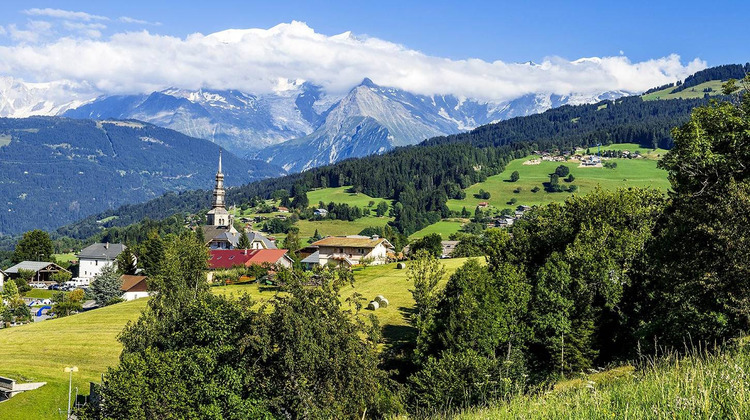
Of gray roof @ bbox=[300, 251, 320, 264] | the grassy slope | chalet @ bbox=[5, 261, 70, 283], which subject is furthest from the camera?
chalet @ bbox=[5, 261, 70, 283]

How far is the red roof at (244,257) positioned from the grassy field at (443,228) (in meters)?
66.7

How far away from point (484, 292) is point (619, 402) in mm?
33730

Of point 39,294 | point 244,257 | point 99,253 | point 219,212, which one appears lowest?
point 39,294

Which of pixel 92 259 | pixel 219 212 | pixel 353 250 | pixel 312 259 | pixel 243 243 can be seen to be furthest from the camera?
pixel 219 212

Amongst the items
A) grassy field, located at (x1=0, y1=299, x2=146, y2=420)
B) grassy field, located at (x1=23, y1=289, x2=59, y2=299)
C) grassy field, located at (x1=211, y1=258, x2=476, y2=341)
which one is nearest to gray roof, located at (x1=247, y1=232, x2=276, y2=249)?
grassy field, located at (x1=23, y1=289, x2=59, y2=299)

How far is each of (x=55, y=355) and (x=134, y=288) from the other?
5068 centimetres

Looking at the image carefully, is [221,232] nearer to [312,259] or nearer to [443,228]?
[312,259]

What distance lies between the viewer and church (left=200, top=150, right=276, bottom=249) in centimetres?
14288

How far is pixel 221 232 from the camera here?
508 feet

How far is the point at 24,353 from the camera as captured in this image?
50250 millimetres

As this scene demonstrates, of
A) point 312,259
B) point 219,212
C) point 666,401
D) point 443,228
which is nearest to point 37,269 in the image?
point 219,212

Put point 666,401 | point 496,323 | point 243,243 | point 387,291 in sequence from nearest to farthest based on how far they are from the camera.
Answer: point 666,401
point 496,323
point 387,291
point 243,243

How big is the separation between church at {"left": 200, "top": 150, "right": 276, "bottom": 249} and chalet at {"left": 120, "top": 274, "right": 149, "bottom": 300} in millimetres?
21850

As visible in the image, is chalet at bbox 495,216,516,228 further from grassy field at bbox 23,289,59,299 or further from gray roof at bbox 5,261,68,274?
gray roof at bbox 5,261,68,274
